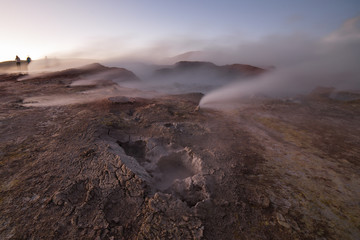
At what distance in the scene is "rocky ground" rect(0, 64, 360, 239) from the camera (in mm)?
1394

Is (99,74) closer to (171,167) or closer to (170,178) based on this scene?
(171,167)

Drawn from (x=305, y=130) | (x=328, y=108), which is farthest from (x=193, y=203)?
(x=328, y=108)

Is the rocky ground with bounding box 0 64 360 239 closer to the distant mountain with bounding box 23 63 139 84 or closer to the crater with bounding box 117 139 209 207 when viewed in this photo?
the crater with bounding box 117 139 209 207

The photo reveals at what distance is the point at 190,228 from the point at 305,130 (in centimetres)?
316

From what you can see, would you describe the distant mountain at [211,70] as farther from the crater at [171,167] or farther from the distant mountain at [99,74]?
the crater at [171,167]

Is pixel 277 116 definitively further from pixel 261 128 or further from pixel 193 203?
pixel 193 203

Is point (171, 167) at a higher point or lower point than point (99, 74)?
lower

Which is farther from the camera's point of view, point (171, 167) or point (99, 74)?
point (99, 74)

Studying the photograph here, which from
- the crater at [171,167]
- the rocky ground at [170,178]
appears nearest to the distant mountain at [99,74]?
the rocky ground at [170,178]

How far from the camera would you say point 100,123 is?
2.95 metres

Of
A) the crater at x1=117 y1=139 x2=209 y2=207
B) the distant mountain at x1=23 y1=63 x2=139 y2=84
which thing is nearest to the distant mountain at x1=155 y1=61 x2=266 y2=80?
the distant mountain at x1=23 y1=63 x2=139 y2=84

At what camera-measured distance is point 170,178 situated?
2.10 m

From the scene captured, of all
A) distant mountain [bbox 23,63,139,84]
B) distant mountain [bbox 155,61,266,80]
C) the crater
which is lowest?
the crater

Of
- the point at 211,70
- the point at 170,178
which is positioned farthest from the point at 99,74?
the point at 170,178
